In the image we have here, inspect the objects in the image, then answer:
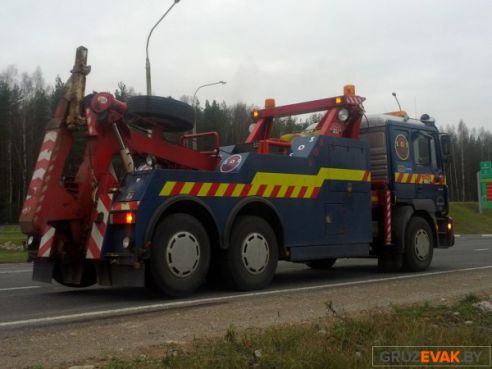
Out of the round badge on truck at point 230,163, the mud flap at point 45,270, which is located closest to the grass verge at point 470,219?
the round badge on truck at point 230,163

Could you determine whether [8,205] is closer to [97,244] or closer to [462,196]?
[97,244]

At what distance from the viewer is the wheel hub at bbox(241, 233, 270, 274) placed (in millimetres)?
8492

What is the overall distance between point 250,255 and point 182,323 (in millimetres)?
2598

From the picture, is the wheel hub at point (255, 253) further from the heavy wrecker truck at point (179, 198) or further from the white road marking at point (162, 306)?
the white road marking at point (162, 306)

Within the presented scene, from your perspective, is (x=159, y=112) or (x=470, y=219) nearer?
(x=159, y=112)

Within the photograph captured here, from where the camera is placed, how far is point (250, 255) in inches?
336

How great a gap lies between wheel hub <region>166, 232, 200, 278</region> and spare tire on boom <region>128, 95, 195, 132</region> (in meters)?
1.76

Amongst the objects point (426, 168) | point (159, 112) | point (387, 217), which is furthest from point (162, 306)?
point (426, 168)

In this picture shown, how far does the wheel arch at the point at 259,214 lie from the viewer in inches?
324

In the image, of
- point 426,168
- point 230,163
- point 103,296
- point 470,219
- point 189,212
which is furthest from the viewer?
point 470,219

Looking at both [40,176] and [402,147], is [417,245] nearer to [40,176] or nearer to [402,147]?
[402,147]

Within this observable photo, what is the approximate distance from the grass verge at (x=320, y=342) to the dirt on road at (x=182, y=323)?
42 cm

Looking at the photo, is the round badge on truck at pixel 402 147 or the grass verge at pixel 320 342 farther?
the round badge on truck at pixel 402 147

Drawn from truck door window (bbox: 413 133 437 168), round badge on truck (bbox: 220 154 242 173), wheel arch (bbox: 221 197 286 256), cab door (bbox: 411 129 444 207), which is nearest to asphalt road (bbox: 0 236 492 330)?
wheel arch (bbox: 221 197 286 256)
